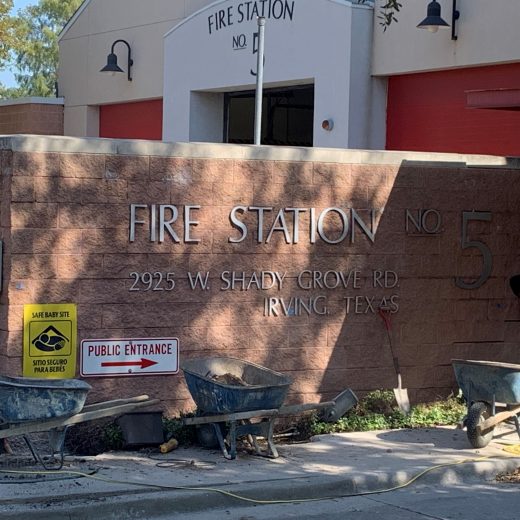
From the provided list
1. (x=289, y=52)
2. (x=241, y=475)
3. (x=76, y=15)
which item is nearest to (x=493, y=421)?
(x=241, y=475)

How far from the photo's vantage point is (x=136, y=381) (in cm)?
1061

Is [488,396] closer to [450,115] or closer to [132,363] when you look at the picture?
[132,363]

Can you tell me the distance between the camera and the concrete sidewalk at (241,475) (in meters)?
8.26

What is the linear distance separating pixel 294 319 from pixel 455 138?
6.90m

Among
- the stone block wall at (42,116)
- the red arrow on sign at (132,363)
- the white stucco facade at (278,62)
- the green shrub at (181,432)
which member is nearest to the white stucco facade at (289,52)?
the white stucco facade at (278,62)

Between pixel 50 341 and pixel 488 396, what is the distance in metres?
4.09

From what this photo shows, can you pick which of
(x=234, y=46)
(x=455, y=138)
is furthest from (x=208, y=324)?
(x=234, y=46)

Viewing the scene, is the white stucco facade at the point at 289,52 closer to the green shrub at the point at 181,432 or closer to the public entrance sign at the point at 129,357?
the public entrance sign at the point at 129,357

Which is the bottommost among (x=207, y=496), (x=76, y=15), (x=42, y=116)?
(x=207, y=496)

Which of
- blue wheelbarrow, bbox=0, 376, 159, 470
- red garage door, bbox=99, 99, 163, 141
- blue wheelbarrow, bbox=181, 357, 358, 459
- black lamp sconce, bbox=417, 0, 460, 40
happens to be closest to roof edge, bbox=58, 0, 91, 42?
red garage door, bbox=99, 99, 163, 141

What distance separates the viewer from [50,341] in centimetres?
1017

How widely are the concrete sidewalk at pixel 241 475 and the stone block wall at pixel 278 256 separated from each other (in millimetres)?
1043

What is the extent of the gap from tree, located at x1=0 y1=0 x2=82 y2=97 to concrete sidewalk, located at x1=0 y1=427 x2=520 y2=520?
184 ft

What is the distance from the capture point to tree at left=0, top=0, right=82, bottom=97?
67.2m
